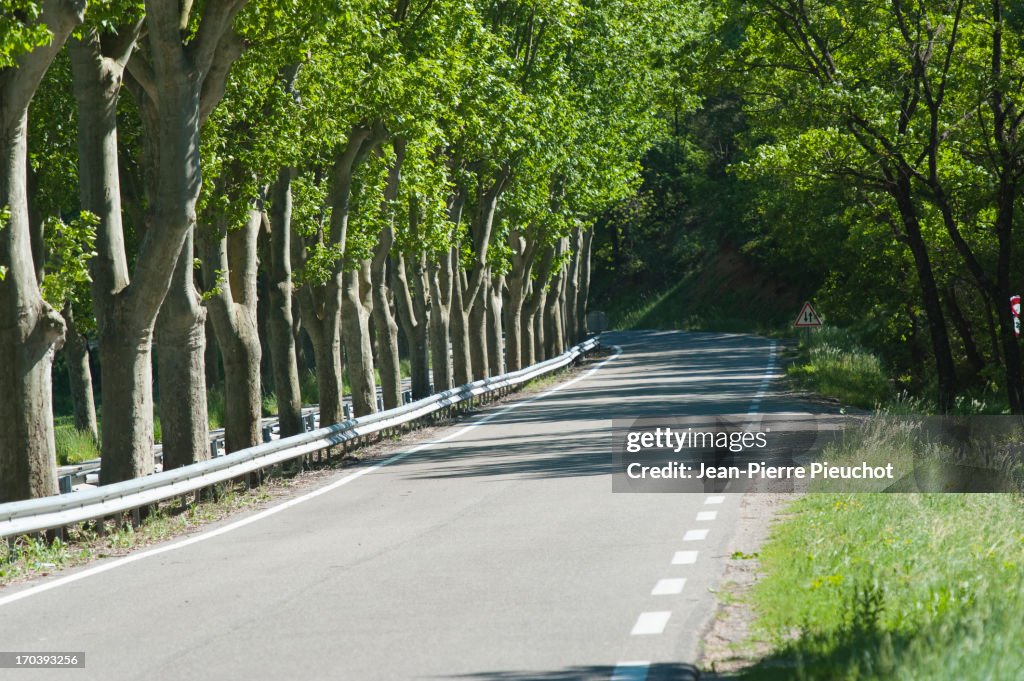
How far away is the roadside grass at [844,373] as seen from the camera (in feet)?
101

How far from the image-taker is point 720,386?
120 feet

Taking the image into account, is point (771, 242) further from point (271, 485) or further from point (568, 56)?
point (271, 485)

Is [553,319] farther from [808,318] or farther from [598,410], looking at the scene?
[598,410]

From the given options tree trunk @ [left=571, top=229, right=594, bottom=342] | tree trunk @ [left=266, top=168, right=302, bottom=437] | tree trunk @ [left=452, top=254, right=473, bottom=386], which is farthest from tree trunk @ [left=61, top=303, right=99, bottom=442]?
tree trunk @ [left=571, top=229, right=594, bottom=342]

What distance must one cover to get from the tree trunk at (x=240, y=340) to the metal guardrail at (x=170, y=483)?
1038 mm

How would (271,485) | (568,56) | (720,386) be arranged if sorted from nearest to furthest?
(271,485), (720,386), (568,56)

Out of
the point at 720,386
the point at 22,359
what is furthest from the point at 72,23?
the point at 720,386

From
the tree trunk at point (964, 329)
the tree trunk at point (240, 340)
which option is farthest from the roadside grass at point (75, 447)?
the tree trunk at point (964, 329)

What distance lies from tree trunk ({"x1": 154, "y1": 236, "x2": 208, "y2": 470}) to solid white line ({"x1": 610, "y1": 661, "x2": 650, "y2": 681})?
11.4 m

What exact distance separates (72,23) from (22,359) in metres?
3.38

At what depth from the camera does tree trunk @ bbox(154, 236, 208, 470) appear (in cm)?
1817

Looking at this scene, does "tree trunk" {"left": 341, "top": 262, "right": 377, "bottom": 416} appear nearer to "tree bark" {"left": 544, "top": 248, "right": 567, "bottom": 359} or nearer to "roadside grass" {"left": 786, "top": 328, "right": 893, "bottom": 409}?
"roadside grass" {"left": 786, "top": 328, "right": 893, "bottom": 409}

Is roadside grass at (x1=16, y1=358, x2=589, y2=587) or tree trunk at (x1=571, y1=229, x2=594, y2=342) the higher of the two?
tree trunk at (x1=571, y1=229, x2=594, y2=342)

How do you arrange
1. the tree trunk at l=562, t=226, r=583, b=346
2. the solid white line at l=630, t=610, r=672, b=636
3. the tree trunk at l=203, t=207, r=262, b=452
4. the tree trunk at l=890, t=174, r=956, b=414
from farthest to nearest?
the tree trunk at l=562, t=226, r=583, b=346 < the tree trunk at l=890, t=174, r=956, b=414 < the tree trunk at l=203, t=207, r=262, b=452 < the solid white line at l=630, t=610, r=672, b=636
